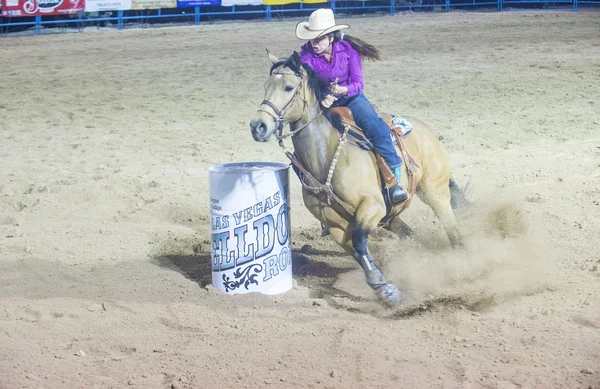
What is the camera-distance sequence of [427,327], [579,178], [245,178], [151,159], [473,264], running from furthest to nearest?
[151,159], [579,178], [473,264], [245,178], [427,327]

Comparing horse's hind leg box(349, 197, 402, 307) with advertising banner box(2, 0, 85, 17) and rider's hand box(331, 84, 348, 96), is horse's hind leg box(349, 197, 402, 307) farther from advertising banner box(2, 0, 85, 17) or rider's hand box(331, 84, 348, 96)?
advertising banner box(2, 0, 85, 17)

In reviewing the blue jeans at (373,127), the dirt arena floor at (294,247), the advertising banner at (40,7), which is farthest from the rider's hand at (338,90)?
the advertising banner at (40,7)

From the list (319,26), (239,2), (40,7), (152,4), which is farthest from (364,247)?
(239,2)

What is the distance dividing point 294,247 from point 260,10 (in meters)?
17.1

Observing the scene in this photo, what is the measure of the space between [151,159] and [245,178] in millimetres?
4294

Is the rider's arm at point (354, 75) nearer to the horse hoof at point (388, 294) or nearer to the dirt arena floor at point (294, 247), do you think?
the horse hoof at point (388, 294)

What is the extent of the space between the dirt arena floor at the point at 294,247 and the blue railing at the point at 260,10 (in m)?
6.35

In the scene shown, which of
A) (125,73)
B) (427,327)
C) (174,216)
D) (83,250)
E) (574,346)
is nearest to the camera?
(574,346)

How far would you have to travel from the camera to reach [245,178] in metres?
5.61

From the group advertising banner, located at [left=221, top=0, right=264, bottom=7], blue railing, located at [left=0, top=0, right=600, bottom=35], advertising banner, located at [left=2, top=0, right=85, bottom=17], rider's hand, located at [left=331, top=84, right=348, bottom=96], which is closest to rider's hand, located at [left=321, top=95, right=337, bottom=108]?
rider's hand, located at [left=331, top=84, right=348, bottom=96]

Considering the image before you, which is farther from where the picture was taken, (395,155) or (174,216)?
(174,216)

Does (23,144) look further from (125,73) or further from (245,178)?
(245,178)

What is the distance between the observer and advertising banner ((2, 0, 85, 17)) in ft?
64.8

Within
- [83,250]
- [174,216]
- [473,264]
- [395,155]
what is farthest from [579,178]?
[83,250]
